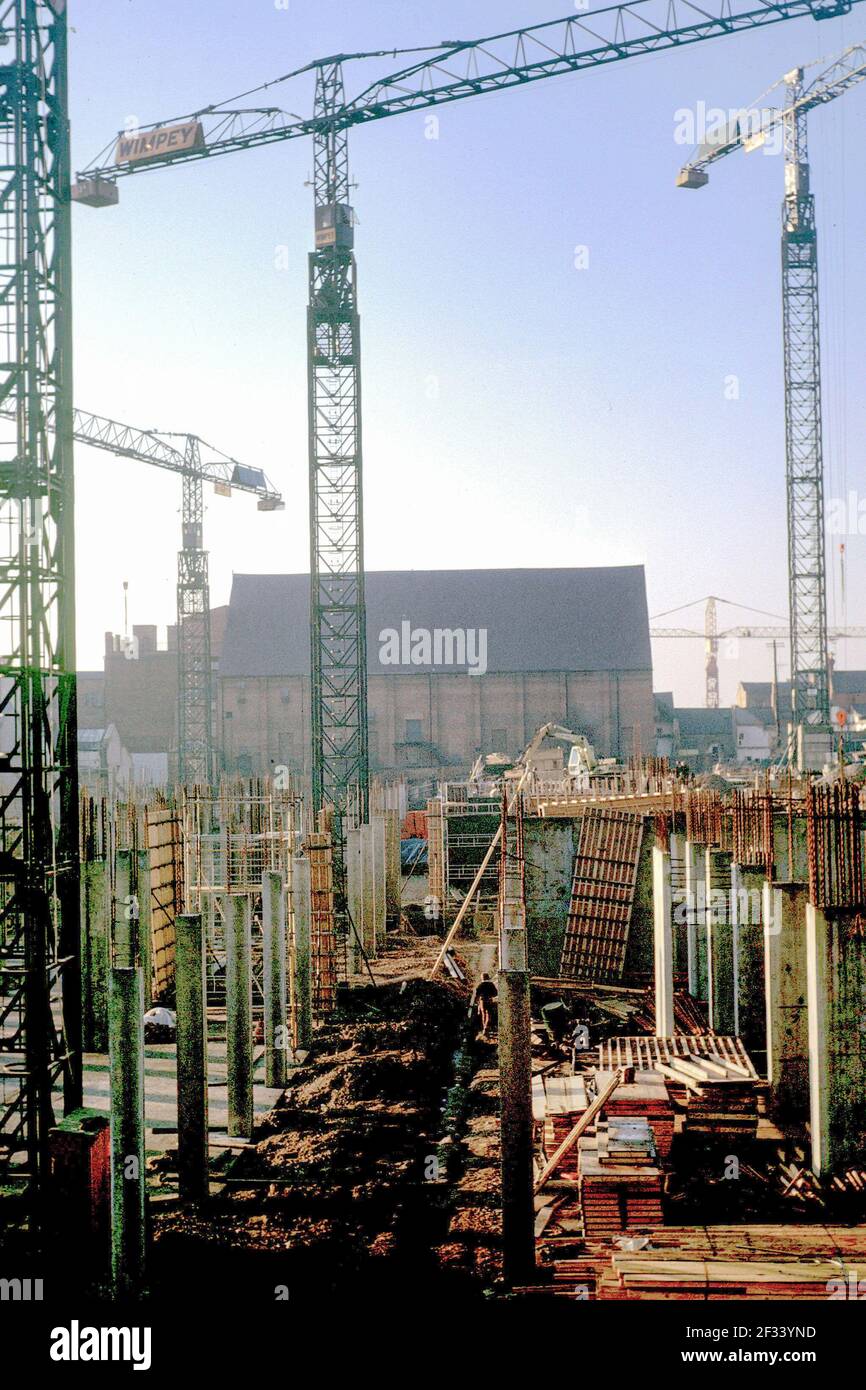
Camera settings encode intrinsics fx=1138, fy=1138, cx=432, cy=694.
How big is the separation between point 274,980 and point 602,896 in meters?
7.22

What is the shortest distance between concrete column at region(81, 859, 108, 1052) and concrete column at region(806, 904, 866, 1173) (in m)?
8.29

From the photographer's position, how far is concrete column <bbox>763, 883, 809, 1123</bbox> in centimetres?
1025

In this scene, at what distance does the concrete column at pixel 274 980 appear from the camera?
11922 millimetres

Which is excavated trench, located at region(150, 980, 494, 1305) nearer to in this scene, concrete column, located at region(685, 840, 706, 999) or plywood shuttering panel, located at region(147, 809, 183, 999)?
plywood shuttering panel, located at region(147, 809, 183, 999)

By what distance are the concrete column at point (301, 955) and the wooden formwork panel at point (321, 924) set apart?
6.20 feet

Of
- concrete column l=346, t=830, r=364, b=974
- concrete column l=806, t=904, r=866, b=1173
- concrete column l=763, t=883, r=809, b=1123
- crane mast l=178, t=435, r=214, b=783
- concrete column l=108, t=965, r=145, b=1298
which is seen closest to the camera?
concrete column l=108, t=965, r=145, b=1298

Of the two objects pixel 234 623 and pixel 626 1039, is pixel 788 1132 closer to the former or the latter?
pixel 626 1039

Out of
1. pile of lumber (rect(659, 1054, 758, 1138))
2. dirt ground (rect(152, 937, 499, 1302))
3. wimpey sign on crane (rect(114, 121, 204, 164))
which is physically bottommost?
dirt ground (rect(152, 937, 499, 1302))

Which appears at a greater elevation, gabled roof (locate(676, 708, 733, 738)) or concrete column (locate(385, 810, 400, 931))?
gabled roof (locate(676, 708, 733, 738))

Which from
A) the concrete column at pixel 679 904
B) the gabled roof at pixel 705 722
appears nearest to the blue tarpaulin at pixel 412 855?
the concrete column at pixel 679 904

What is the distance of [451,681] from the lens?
50.0 meters

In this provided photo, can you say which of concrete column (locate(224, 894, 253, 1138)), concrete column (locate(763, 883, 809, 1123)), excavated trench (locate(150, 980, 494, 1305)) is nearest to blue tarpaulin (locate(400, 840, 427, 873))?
excavated trench (locate(150, 980, 494, 1305))

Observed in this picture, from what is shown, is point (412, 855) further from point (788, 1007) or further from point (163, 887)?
point (788, 1007)

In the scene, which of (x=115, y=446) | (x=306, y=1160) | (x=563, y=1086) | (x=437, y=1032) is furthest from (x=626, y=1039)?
(x=115, y=446)
